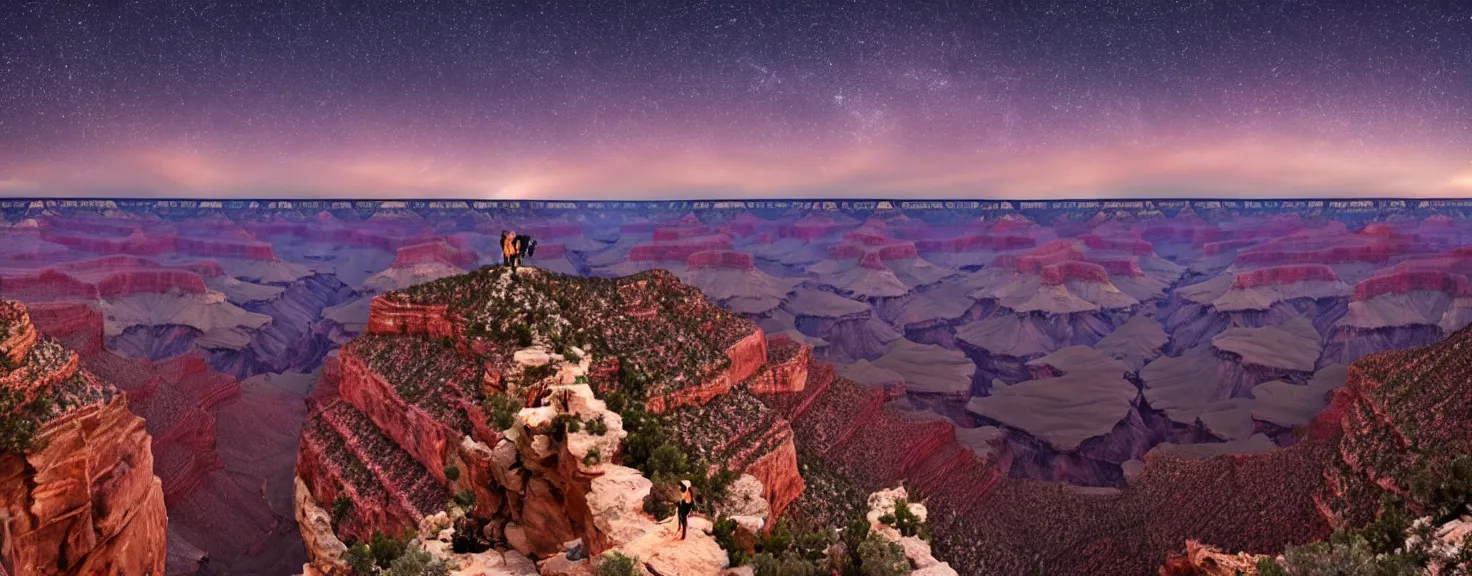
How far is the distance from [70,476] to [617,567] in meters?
28.7

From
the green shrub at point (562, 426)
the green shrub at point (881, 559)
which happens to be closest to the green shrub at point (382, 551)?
the green shrub at point (562, 426)

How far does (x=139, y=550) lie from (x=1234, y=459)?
61995 mm

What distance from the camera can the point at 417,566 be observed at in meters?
21.4

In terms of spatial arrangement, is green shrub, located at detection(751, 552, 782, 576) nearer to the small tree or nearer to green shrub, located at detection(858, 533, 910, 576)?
green shrub, located at detection(858, 533, 910, 576)

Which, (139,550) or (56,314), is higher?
(56,314)

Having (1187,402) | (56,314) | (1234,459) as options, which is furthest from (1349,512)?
(56,314)

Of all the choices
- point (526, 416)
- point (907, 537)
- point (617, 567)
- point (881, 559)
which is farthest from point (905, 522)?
point (526, 416)

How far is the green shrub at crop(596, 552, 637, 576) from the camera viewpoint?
18234 millimetres

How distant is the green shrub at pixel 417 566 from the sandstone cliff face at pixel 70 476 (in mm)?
17182

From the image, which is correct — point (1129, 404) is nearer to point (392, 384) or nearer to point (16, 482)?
point (392, 384)

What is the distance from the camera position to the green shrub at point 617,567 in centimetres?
1823

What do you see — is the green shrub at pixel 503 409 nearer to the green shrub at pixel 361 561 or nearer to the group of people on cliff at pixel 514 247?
the green shrub at pixel 361 561

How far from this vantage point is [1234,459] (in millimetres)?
47250

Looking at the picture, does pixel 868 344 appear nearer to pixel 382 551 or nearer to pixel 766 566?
pixel 382 551
